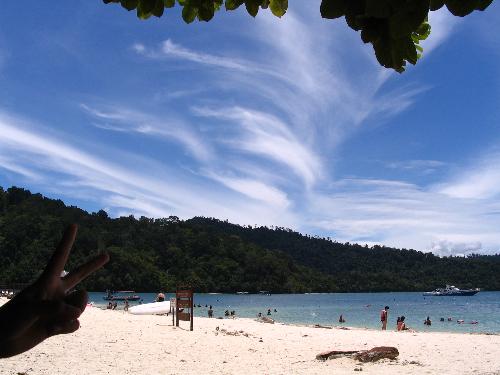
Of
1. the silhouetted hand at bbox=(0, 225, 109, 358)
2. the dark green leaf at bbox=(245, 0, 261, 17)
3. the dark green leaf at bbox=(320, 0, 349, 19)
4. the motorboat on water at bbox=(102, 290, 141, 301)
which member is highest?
the dark green leaf at bbox=(245, 0, 261, 17)

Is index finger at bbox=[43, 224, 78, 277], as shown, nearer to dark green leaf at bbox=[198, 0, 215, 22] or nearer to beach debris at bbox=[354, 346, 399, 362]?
dark green leaf at bbox=[198, 0, 215, 22]

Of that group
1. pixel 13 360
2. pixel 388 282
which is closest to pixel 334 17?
pixel 13 360

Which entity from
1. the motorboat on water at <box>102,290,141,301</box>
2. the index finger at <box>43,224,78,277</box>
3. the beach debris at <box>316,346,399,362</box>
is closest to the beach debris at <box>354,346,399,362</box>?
the beach debris at <box>316,346,399,362</box>

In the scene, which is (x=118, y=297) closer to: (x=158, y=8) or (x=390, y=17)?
(x=158, y=8)

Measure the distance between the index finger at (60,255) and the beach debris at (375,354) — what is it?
10.7 metres

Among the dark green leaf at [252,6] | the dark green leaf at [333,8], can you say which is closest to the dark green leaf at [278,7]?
the dark green leaf at [252,6]

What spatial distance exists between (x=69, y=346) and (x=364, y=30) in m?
9.99

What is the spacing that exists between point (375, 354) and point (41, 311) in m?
11.0

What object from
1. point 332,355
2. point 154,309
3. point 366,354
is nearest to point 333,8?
point 366,354

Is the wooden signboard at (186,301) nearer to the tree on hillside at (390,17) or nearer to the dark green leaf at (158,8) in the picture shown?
the dark green leaf at (158,8)

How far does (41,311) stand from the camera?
44.1 inches

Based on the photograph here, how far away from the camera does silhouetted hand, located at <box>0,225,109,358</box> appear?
1115 mm

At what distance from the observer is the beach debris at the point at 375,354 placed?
35.9 feet

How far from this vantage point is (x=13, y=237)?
9175 centimetres
